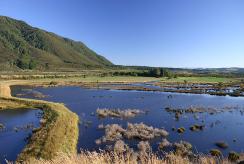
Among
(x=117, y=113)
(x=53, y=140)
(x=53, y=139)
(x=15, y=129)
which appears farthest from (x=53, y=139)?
(x=117, y=113)

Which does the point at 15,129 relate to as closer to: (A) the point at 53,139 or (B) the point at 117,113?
(A) the point at 53,139

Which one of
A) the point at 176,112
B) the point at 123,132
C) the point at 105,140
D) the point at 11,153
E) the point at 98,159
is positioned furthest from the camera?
the point at 176,112

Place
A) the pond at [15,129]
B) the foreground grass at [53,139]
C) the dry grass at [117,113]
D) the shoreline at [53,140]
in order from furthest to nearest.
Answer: the dry grass at [117,113] < the pond at [15,129] < the foreground grass at [53,139] < the shoreline at [53,140]

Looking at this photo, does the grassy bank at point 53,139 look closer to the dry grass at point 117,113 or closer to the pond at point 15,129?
the pond at point 15,129

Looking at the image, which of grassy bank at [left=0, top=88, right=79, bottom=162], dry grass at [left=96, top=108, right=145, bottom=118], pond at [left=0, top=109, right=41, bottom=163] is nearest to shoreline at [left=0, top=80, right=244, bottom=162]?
grassy bank at [left=0, top=88, right=79, bottom=162]

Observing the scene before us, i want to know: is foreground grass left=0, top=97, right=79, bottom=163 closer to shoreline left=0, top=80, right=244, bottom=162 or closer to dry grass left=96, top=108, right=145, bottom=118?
shoreline left=0, top=80, right=244, bottom=162

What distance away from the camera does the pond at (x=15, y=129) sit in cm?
3388

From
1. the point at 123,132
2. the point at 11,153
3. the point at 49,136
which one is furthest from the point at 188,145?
the point at 11,153

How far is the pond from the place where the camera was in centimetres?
3388

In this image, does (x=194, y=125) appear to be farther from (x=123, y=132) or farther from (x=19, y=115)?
(x=19, y=115)

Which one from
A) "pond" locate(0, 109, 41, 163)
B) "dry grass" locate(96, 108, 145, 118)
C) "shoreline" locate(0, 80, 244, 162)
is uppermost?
"shoreline" locate(0, 80, 244, 162)

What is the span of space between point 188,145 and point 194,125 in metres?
12.6

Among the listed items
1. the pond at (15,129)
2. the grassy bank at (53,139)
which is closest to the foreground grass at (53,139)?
the grassy bank at (53,139)

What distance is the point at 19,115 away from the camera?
5722 cm
